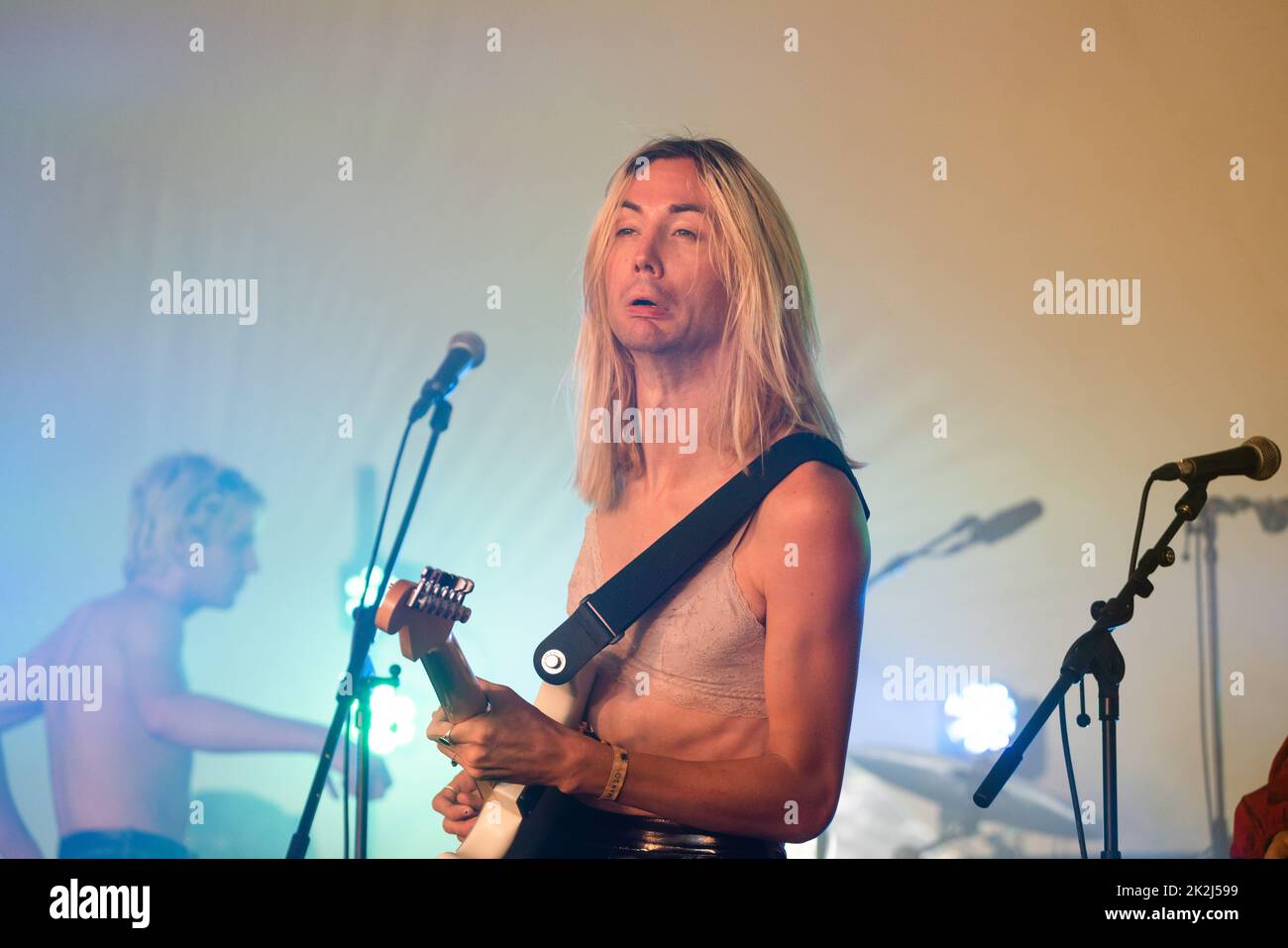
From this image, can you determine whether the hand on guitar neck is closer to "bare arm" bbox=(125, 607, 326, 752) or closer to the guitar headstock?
the guitar headstock

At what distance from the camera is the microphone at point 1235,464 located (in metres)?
2.53

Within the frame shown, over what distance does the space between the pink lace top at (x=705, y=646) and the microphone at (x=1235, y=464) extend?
1125 millimetres

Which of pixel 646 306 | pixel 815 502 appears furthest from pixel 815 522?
pixel 646 306

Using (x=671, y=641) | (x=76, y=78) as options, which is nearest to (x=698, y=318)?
(x=671, y=641)

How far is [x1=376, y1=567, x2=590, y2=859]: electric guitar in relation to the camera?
75.4 inches

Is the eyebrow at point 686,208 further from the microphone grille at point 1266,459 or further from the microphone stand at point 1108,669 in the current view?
the microphone grille at point 1266,459

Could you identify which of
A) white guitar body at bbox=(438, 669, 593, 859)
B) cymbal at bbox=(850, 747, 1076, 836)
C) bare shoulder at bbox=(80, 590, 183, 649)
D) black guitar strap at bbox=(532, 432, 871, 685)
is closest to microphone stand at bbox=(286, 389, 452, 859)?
white guitar body at bbox=(438, 669, 593, 859)

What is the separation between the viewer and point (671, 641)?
2113 millimetres

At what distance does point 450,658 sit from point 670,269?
0.91m

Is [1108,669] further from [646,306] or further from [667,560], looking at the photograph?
[646,306]

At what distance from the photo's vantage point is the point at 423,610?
1.92 m
